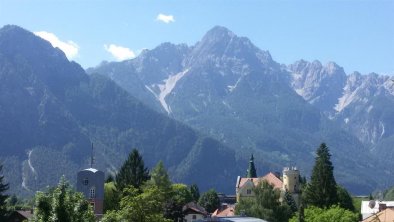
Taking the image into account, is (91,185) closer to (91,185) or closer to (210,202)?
(91,185)

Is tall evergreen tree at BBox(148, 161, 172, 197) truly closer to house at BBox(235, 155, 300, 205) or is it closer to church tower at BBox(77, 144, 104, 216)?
church tower at BBox(77, 144, 104, 216)

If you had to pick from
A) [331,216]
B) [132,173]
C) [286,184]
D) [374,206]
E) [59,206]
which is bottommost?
[59,206]

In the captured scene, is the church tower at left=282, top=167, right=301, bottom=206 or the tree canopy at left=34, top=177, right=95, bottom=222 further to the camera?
the church tower at left=282, top=167, right=301, bottom=206

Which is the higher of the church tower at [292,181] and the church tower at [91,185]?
the church tower at [292,181]

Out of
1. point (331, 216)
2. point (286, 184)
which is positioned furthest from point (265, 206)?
point (286, 184)

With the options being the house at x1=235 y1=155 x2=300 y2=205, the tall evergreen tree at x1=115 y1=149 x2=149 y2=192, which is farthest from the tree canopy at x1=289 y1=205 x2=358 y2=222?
the house at x1=235 y1=155 x2=300 y2=205

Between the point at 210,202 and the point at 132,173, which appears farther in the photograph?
the point at 210,202

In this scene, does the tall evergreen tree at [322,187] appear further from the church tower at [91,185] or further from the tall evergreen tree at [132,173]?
the church tower at [91,185]

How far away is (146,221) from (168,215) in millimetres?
14598

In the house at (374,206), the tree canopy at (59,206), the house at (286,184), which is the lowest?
the tree canopy at (59,206)

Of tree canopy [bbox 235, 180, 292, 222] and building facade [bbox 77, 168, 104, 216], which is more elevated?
building facade [bbox 77, 168, 104, 216]

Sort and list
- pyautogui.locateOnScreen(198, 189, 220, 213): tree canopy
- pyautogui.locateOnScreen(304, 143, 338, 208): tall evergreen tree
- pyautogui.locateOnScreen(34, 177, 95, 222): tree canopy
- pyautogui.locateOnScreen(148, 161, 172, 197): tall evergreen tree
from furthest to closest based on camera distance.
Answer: pyautogui.locateOnScreen(198, 189, 220, 213): tree canopy < pyautogui.locateOnScreen(304, 143, 338, 208): tall evergreen tree < pyautogui.locateOnScreen(148, 161, 172, 197): tall evergreen tree < pyautogui.locateOnScreen(34, 177, 95, 222): tree canopy

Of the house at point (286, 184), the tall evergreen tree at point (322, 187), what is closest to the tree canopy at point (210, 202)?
the house at point (286, 184)

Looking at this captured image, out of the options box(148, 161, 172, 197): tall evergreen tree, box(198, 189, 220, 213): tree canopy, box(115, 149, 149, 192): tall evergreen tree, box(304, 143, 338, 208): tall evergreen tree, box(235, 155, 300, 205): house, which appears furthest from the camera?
box(198, 189, 220, 213): tree canopy
